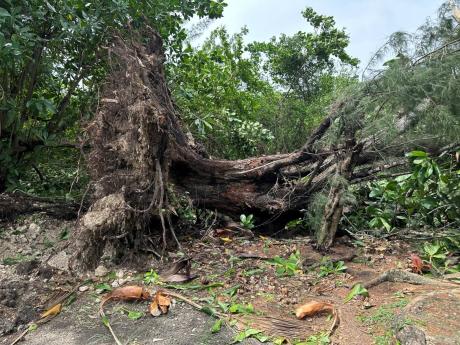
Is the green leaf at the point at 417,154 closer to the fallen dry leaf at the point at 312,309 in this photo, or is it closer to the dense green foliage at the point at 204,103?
the dense green foliage at the point at 204,103

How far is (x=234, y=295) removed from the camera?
3.05 meters

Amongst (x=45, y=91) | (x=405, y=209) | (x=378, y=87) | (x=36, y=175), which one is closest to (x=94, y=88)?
(x=45, y=91)

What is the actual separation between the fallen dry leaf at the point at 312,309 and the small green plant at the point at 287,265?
56cm

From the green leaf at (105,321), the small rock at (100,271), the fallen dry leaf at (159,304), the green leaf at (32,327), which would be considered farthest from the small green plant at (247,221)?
the green leaf at (32,327)

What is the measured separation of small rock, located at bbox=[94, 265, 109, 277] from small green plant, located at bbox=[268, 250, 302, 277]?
1.18m

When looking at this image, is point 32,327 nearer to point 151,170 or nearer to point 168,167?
point 151,170

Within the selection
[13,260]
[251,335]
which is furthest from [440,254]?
[13,260]

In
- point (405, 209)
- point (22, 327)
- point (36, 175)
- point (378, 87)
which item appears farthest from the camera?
point (36, 175)

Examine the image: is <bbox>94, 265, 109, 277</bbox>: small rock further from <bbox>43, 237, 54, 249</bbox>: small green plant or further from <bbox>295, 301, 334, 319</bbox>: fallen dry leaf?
<bbox>295, 301, 334, 319</bbox>: fallen dry leaf

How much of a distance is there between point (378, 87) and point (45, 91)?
11.0 ft

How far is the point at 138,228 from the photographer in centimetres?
365

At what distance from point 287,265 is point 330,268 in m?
0.31

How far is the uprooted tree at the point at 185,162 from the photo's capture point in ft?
11.9

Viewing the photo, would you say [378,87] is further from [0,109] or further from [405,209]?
[0,109]
